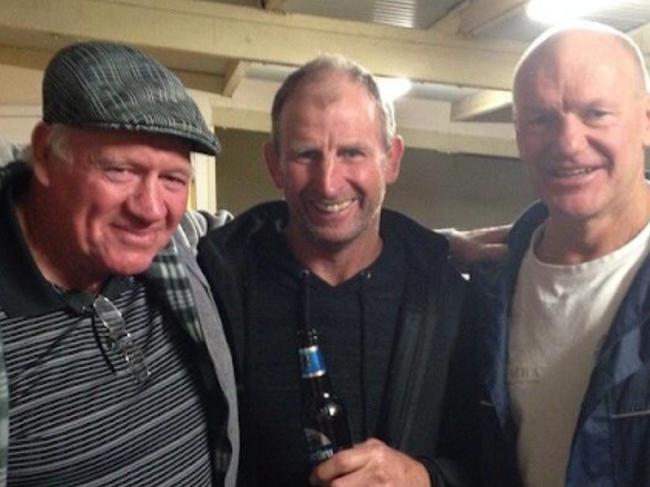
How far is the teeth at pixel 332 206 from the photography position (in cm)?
135

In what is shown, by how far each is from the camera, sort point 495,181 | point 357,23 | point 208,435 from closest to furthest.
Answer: point 208,435, point 357,23, point 495,181

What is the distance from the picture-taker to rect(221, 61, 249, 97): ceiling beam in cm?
329

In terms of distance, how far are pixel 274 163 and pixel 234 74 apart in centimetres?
212

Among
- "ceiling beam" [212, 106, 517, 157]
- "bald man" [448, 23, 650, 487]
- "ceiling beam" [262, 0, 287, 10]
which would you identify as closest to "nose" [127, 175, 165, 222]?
"bald man" [448, 23, 650, 487]

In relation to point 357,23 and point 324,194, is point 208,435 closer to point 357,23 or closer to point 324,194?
point 324,194

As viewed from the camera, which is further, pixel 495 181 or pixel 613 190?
pixel 495 181

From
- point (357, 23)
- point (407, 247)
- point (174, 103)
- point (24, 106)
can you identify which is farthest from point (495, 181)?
point (174, 103)

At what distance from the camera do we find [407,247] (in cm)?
148

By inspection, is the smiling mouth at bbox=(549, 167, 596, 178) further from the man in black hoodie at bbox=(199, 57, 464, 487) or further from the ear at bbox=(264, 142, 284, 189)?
the ear at bbox=(264, 142, 284, 189)

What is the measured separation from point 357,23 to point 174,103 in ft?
A: 6.57

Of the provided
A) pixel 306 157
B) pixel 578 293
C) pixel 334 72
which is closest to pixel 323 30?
pixel 334 72

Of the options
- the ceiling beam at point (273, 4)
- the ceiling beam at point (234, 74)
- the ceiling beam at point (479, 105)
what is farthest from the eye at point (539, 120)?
the ceiling beam at point (479, 105)

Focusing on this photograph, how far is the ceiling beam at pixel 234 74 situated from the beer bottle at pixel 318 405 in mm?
2095

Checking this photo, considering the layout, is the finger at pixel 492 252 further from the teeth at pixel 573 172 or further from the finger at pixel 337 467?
the finger at pixel 337 467
